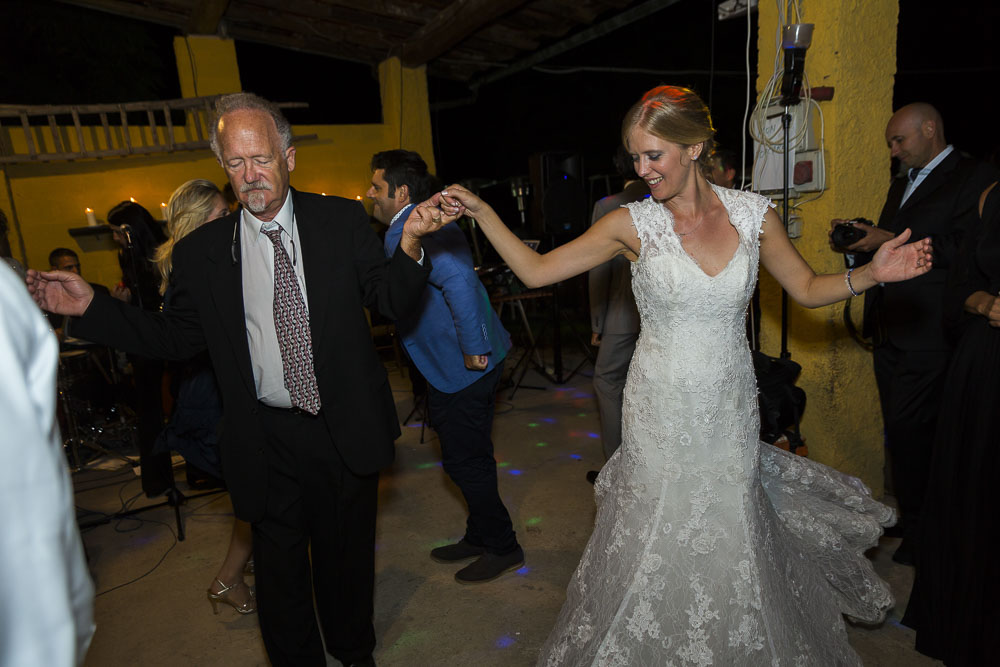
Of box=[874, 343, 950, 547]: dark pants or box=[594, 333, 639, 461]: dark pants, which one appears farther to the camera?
box=[594, 333, 639, 461]: dark pants

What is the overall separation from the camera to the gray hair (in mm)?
2127

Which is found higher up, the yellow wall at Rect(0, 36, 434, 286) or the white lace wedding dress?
the yellow wall at Rect(0, 36, 434, 286)

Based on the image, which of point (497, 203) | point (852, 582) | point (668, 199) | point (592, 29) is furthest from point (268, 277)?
point (497, 203)

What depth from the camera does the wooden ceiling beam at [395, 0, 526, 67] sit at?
5.66 meters

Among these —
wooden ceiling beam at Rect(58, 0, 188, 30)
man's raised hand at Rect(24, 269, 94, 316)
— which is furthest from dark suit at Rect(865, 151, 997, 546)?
wooden ceiling beam at Rect(58, 0, 188, 30)

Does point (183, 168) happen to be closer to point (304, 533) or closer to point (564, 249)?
point (304, 533)

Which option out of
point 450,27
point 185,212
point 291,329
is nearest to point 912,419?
point 291,329

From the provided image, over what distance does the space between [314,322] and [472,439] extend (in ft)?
3.50

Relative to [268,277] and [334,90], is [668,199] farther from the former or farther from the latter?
[334,90]

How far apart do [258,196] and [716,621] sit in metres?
1.76

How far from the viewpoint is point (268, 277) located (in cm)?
178

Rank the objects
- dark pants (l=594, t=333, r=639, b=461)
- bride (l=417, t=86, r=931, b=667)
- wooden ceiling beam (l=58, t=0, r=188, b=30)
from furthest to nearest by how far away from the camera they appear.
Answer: wooden ceiling beam (l=58, t=0, r=188, b=30)
dark pants (l=594, t=333, r=639, b=461)
bride (l=417, t=86, r=931, b=667)

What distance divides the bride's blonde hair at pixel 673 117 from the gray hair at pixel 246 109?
1023 millimetres

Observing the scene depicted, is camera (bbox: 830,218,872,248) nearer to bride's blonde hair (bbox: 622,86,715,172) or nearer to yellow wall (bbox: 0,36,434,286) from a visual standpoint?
bride's blonde hair (bbox: 622,86,715,172)
